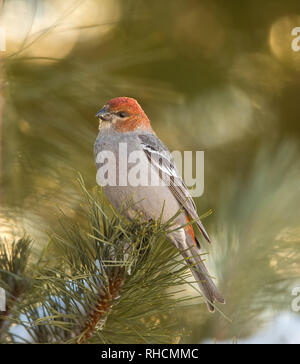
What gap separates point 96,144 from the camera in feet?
9.38

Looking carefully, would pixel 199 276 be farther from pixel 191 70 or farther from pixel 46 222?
pixel 191 70

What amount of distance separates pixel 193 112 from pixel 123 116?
1.81 feet

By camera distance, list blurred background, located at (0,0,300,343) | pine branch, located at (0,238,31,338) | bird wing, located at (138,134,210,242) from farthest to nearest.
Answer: bird wing, located at (138,134,210,242) → blurred background, located at (0,0,300,343) → pine branch, located at (0,238,31,338)

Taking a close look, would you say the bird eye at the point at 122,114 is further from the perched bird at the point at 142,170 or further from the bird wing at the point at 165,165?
the bird wing at the point at 165,165

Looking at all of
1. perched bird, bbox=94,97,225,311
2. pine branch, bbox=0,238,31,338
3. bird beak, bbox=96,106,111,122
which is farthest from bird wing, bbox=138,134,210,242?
pine branch, bbox=0,238,31,338

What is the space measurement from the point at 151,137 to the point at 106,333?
4.82 feet

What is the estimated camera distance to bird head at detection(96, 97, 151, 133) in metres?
2.98

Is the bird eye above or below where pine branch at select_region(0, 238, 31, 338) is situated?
above

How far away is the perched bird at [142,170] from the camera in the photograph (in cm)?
264

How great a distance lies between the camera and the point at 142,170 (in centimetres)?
274

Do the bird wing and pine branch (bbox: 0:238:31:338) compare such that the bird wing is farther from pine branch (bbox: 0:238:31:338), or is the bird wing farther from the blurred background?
pine branch (bbox: 0:238:31:338)

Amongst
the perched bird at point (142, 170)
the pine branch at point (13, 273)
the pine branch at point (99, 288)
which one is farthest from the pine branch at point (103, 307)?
the perched bird at point (142, 170)

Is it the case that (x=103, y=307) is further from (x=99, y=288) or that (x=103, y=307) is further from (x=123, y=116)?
(x=123, y=116)

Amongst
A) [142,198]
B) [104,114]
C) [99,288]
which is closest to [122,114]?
[104,114]
